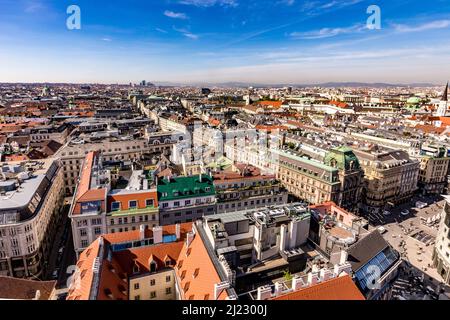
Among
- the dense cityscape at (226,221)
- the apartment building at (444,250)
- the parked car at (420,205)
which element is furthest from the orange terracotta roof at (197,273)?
the parked car at (420,205)

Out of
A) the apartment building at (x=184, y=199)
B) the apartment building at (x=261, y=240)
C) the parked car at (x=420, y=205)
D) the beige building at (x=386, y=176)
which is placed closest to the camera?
the apartment building at (x=261, y=240)

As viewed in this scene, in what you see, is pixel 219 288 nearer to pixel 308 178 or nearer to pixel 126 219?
pixel 126 219

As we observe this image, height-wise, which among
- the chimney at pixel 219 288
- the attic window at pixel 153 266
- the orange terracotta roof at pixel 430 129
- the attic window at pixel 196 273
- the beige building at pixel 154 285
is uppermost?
the orange terracotta roof at pixel 430 129

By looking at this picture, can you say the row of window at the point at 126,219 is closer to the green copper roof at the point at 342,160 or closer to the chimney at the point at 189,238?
the chimney at the point at 189,238

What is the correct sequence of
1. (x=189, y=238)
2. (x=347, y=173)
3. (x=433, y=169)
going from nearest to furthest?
(x=189, y=238)
(x=347, y=173)
(x=433, y=169)

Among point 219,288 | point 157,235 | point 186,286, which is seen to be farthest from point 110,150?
point 219,288

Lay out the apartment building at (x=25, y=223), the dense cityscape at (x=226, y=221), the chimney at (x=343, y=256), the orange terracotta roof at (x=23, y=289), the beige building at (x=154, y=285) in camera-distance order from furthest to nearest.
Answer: the apartment building at (x=25, y=223) < the beige building at (x=154, y=285) < the chimney at (x=343, y=256) < the dense cityscape at (x=226, y=221) < the orange terracotta roof at (x=23, y=289)
